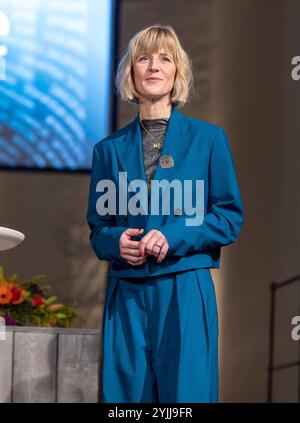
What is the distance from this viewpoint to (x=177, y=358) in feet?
6.57

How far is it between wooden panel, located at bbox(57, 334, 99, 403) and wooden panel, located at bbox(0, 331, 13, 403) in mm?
152

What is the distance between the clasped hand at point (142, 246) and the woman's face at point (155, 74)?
0.35 m

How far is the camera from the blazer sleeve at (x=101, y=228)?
2.10 meters

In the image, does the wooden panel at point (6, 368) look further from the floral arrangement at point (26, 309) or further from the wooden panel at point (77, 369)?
the floral arrangement at point (26, 309)

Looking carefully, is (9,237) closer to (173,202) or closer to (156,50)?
(173,202)

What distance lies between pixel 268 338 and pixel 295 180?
101 cm

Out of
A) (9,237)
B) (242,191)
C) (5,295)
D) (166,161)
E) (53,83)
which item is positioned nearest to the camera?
(9,237)

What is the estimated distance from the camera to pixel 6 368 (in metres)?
2.90

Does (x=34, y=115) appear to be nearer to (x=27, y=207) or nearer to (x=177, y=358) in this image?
(x=27, y=207)

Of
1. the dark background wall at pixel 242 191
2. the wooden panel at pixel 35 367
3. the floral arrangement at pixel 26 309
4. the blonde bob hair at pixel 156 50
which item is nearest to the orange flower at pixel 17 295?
the floral arrangement at pixel 26 309

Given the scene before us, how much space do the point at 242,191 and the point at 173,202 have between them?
12.5 ft

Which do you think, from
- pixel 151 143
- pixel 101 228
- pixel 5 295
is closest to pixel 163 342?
pixel 101 228

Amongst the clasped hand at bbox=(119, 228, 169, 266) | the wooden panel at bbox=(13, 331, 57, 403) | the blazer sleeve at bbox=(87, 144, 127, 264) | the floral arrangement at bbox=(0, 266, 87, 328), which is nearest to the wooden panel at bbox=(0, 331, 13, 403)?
the wooden panel at bbox=(13, 331, 57, 403)

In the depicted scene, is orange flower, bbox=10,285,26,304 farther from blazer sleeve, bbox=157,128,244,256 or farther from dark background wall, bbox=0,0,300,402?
dark background wall, bbox=0,0,300,402
